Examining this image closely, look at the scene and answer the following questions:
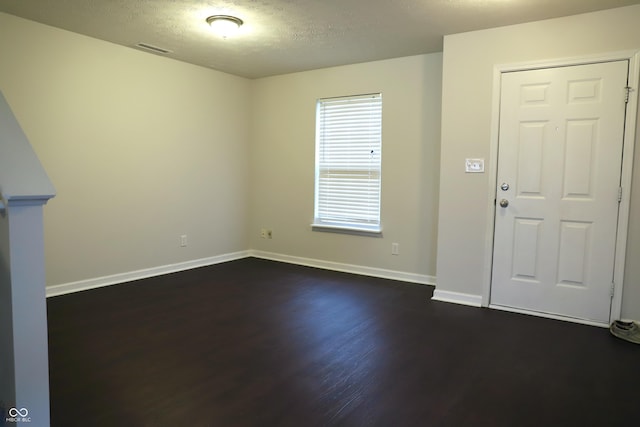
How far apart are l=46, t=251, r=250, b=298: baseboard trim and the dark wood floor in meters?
0.19

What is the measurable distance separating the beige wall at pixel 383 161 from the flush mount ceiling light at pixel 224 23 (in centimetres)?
169

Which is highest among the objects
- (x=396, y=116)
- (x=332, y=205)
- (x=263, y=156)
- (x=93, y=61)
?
(x=93, y=61)

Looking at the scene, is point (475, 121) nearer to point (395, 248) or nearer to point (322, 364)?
point (395, 248)

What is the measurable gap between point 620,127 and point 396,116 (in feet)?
6.78

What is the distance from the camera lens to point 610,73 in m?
3.20

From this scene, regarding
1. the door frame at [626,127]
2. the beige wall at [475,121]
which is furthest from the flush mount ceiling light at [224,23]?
the door frame at [626,127]

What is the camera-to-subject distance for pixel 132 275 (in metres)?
4.51

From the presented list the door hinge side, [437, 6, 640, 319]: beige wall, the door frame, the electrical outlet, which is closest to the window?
the electrical outlet

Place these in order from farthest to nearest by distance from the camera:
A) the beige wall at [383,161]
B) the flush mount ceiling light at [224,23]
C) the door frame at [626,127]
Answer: the beige wall at [383,161] → the flush mount ceiling light at [224,23] → the door frame at [626,127]

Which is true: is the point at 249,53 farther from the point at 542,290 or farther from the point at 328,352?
the point at 542,290

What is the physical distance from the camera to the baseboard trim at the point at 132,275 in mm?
3941

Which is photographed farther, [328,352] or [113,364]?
[328,352]

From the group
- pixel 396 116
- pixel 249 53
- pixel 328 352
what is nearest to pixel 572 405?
pixel 328 352

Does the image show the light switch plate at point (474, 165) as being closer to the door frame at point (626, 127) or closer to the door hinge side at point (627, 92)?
the door frame at point (626, 127)
